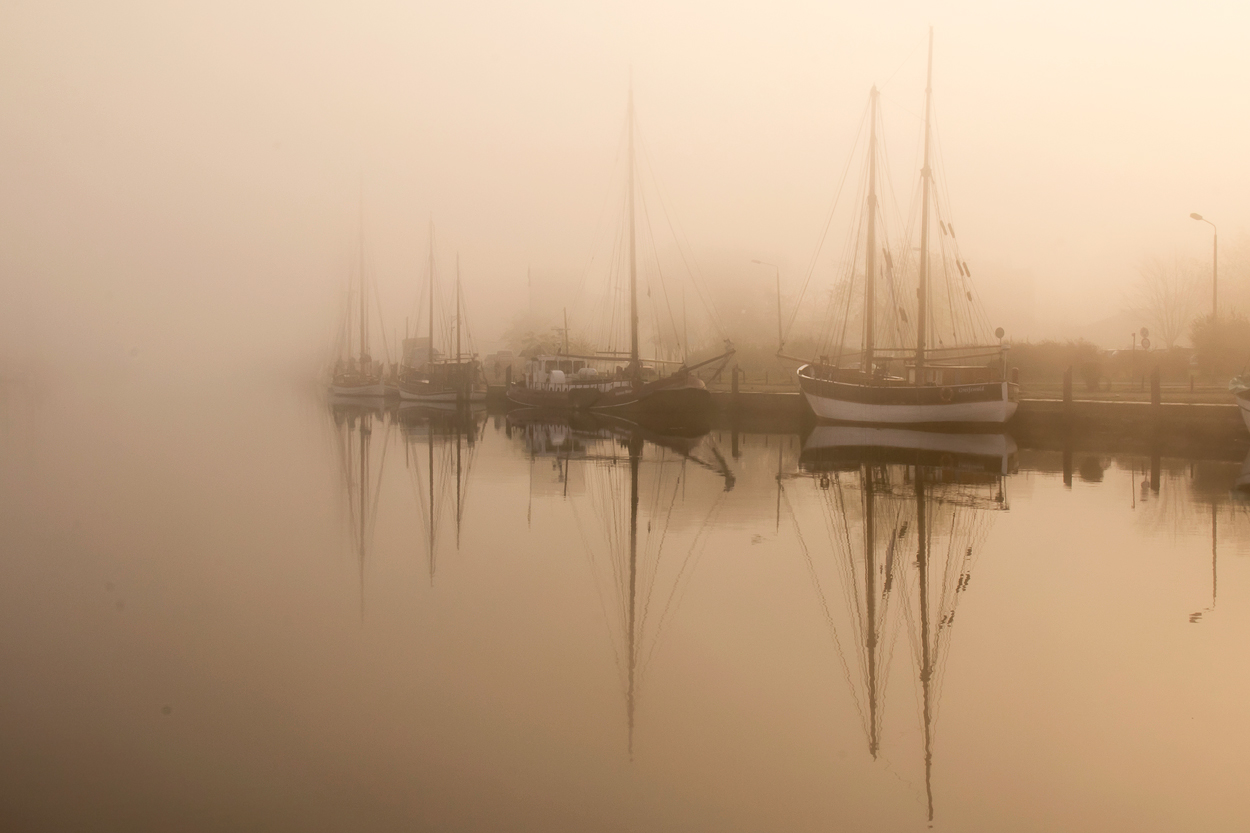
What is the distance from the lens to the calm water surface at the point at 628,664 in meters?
5.97

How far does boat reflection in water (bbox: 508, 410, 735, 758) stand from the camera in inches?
394

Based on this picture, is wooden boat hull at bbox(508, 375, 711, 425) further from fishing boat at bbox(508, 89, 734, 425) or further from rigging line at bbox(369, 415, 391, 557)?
rigging line at bbox(369, 415, 391, 557)

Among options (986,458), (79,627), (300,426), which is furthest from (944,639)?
(300,426)

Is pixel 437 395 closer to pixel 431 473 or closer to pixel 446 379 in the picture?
pixel 446 379

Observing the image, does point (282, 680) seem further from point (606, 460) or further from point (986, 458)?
point (986, 458)

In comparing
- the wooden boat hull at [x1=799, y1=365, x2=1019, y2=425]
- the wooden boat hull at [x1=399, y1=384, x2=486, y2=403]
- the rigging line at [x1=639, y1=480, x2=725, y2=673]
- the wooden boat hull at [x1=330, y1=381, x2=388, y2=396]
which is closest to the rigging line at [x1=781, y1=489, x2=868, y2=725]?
the rigging line at [x1=639, y1=480, x2=725, y2=673]

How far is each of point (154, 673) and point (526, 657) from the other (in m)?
3.06

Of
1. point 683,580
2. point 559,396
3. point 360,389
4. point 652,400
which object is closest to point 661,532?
point 683,580

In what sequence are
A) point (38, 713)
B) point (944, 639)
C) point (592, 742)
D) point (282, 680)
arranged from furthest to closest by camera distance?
point (944, 639)
point (282, 680)
point (38, 713)
point (592, 742)

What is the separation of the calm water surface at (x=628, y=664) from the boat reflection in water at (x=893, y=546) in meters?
0.07

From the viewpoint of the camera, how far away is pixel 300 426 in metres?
49.4

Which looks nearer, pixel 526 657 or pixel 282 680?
pixel 282 680

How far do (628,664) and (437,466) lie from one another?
19334mm

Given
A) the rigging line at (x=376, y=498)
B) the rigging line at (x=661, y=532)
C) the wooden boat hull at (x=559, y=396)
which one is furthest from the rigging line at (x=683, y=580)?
the wooden boat hull at (x=559, y=396)
